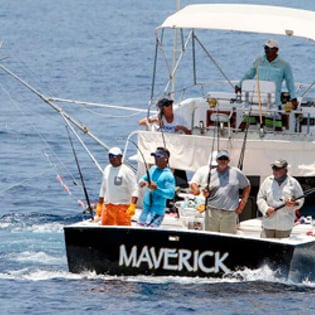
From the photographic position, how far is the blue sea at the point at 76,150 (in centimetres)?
1898

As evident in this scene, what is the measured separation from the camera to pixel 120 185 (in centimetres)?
1981

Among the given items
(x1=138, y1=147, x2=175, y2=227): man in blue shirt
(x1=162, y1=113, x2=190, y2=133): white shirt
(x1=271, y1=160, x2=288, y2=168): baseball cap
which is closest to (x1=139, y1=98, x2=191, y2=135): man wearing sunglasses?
(x1=162, y1=113, x2=190, y2=133): white shirt

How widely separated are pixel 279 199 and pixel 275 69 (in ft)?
11.0

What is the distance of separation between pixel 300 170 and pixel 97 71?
26.6 m

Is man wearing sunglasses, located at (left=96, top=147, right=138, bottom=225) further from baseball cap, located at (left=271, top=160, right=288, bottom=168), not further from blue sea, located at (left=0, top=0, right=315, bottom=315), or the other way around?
baseball cap, located at (left=271, top=160, right=288, bottom=168)

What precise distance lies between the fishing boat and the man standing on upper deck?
0.18 m

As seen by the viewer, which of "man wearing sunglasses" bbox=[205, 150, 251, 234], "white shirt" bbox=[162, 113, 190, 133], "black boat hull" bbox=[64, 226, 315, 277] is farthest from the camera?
"white shirt" bbox=[162, 113, 190, 133]

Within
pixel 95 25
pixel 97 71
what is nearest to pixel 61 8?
pixel 95 25

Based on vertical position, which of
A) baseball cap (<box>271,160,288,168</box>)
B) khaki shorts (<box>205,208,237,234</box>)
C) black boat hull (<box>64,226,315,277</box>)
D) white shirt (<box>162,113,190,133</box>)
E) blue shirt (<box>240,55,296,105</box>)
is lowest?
black boat hull (<box>64,226,315,277</box>)

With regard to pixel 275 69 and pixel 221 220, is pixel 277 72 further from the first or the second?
pixel 221 220

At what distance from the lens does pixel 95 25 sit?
6347 centimetres

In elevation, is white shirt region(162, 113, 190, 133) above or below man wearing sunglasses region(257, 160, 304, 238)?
above

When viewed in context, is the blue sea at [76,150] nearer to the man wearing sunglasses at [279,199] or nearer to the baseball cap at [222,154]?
the man wearing sunglasses at [279,199]

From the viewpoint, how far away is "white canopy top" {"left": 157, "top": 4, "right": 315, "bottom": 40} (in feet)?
70.6
